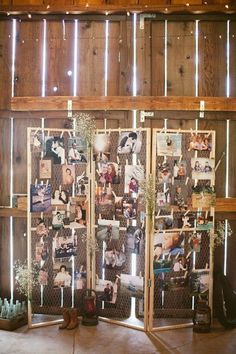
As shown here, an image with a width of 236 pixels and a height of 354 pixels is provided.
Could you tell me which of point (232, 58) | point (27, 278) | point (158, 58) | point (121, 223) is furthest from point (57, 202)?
point (232, 58)

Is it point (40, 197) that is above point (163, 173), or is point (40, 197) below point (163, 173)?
below

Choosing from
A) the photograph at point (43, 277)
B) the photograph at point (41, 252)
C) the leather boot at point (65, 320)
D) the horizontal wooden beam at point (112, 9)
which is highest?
the horizontal wooden beam at point (112, 9)

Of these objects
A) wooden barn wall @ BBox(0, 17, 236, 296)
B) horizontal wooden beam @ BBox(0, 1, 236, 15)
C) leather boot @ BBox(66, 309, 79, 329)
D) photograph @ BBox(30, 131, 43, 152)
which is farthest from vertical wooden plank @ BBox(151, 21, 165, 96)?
leather boot @ BBox(66, 309, 79, 329)

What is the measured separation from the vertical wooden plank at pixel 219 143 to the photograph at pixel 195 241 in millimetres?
589

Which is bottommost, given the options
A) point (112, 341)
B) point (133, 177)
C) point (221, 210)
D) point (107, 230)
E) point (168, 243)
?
point (112, 341)

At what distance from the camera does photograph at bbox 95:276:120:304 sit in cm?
534

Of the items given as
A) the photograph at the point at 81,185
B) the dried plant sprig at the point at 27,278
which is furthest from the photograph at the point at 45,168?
the dried plant sprig at the point at 27,278

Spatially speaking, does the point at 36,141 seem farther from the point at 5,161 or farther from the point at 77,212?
the point at 77,212

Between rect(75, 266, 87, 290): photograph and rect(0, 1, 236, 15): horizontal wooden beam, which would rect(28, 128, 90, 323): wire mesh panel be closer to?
rect(75, 266, 87, 290): photograph

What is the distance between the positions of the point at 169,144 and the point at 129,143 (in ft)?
1.49

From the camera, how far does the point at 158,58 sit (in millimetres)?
5523

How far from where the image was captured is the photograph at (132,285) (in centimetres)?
514

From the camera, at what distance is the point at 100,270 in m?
5.56

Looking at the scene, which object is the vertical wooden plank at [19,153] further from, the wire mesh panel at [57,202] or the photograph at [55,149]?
the photograph at [55,149]
